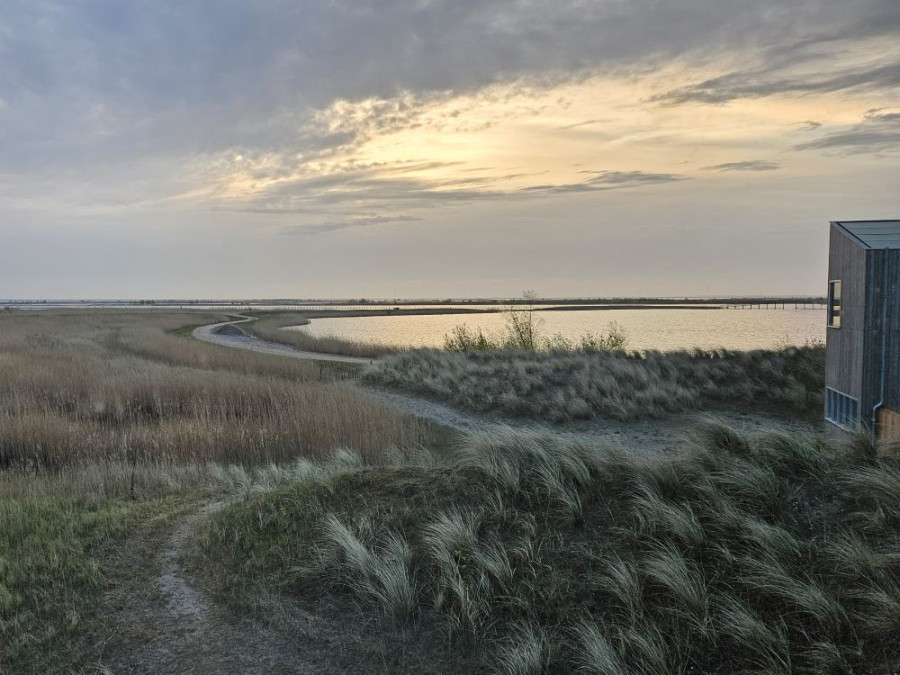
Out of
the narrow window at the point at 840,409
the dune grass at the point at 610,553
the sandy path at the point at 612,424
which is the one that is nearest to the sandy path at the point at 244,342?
the sandy path at the point at 612,424

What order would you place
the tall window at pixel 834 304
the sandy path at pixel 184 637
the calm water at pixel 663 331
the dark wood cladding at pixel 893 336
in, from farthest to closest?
the calm water at pixel 663 331 → the tall window at pixel 834 304 → the dark wood cladding at pixel 893 336 → the sandy path at pixel 184 637

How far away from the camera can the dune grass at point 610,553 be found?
12.1 feet

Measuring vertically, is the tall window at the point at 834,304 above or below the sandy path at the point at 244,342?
above

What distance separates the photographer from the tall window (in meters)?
12.7

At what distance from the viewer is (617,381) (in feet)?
57.1

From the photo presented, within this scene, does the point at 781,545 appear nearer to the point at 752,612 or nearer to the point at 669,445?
the point at 752,612

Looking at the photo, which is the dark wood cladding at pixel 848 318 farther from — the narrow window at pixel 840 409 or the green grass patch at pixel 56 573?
the green grass patch at pixel 56 573

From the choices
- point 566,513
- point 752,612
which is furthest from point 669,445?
point 752,612

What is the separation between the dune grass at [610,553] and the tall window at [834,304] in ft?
27.0

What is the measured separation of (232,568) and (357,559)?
119 cm

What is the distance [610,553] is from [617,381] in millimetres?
13286

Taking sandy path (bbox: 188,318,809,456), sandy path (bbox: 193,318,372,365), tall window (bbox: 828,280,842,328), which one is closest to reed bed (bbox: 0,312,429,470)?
sandy path (bbox: 188,318,809,456)

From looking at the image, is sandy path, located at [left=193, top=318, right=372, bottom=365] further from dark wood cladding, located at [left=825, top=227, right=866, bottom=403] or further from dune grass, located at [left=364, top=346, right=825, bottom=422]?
dark wood cladding, located at [left=825, top=227, right=866, bottom=403]

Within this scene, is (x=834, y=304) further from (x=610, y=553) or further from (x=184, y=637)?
(x=184, y=637)
